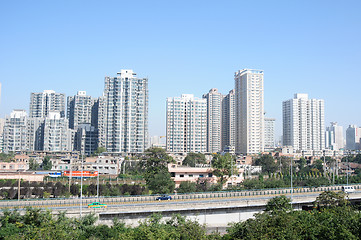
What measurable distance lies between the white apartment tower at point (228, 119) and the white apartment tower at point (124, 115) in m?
54.5

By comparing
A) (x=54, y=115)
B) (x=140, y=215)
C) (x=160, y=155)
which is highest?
(x=54, y=115)

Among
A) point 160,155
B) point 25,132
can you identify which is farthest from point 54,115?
point 160,155

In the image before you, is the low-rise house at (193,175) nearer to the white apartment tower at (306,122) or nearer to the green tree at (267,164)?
Answer: the green tree at (267,164)

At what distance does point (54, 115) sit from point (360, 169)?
10198 cm

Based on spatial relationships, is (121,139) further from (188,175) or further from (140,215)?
(140,215)

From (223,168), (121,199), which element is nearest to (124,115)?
(223,168)

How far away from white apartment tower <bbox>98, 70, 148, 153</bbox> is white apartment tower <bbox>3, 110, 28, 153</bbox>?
138 ft

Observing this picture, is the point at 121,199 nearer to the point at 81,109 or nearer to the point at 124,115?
the point at 124,115

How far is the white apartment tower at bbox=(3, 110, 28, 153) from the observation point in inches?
5157

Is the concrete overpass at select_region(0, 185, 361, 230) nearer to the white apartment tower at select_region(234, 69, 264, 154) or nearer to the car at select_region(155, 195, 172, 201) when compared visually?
the car at select_region(155, 195, 172, 201)

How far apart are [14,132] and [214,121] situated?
276ft

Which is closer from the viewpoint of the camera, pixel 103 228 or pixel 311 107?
pixel 103 228

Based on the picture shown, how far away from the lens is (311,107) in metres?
155

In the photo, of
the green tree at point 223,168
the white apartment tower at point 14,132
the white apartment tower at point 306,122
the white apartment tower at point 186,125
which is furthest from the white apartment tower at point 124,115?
the white apartment tower at point 306,122
